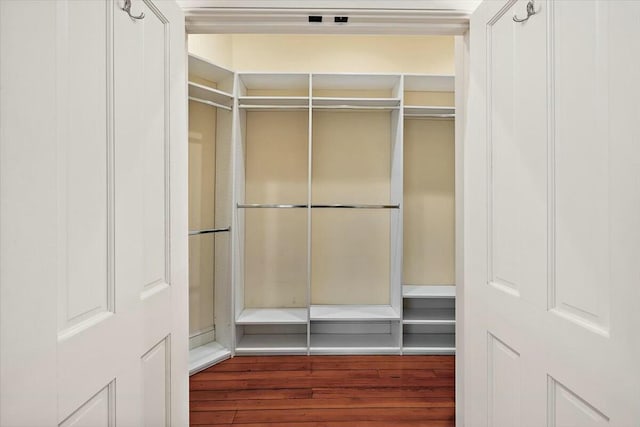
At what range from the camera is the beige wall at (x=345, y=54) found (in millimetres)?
3082

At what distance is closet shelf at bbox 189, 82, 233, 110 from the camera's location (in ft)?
8.00

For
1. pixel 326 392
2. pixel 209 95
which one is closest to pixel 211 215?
pixel 209 95

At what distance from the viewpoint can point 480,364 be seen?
132 centimetres

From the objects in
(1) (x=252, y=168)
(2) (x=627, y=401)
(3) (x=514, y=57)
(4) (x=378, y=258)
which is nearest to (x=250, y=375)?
(4) (x=378, y=258)

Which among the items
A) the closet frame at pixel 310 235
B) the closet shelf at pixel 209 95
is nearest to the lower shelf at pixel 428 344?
the closet frame at pixel 310 235

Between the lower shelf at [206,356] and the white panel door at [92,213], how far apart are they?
1.23 metres

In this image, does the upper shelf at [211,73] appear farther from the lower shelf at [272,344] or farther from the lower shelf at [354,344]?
the lower shelf at [354,344]

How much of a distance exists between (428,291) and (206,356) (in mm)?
1858

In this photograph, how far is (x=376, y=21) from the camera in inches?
57.4

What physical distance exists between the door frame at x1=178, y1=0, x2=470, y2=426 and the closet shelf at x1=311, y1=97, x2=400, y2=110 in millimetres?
1242

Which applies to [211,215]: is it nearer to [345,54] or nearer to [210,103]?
[210,103]

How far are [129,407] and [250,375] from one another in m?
1.58

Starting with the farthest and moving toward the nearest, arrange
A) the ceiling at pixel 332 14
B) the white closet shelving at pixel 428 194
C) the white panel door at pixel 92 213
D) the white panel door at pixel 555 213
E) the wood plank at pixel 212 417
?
the white closet shelving at pixel 428 194 < the wood plank at pixel 212 417 < the ceiling at pixel 332 14 < the white panel door at pixel 555 213 < the white panel door at pixel 92 213

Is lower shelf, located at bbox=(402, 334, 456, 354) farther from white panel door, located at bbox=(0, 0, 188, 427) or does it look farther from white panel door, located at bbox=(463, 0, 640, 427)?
white panel door, located at bbox=(0, 0, 188, 427)
